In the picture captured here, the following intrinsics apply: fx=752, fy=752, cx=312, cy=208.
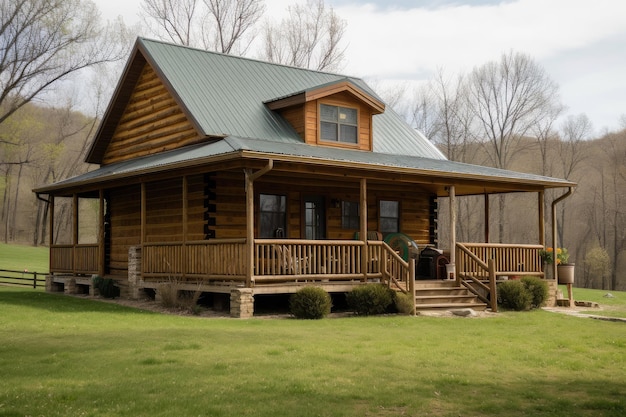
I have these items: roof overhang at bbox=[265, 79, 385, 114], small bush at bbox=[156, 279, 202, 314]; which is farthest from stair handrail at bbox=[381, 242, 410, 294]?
roof overhang at bbox=[265, 79, 385, 114]

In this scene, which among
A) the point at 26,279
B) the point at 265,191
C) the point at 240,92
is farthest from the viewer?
the point at 26,279

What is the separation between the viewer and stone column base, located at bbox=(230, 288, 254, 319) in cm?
1666

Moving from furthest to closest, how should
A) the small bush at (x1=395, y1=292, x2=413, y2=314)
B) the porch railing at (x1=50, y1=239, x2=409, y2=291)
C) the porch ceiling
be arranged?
the small bush at (x1=395, y1=292, x2=413, y2=314)
the porch railing at (x1=50, y1=239, x2=409, y2=291)
the porch ceiling

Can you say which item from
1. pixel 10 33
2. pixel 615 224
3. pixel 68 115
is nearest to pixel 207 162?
pixel 10 33

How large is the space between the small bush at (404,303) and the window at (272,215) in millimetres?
4435

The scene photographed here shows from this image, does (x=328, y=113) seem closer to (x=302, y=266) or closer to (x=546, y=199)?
(x=302, y=266)

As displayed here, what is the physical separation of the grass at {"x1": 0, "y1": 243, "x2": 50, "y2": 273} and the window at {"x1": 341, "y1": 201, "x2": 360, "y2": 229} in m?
25.1

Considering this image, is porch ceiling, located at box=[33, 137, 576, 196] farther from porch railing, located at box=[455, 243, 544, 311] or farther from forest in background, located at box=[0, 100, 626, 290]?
forest in background, located at box=[0, 100, 626, 290]

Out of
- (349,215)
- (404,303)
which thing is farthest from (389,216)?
(404,303)

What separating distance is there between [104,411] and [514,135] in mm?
50826

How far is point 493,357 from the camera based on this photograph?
11664 mm

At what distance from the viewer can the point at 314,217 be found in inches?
866

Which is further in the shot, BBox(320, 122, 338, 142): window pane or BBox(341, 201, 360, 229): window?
BBox(341, 201, 360, 229): window

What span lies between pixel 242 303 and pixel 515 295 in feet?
24.6
